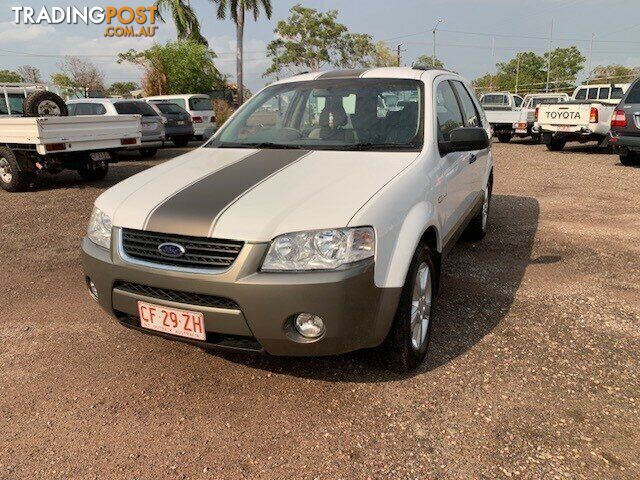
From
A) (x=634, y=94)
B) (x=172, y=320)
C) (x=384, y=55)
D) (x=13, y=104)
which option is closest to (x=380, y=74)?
(x=172, y=320)

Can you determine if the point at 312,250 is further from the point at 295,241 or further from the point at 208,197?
the point at 208,197

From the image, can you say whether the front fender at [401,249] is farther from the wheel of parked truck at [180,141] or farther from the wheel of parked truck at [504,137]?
the wheel of parked truck at [504,137]

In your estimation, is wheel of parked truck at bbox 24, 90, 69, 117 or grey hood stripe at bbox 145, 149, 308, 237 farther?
wheel of parked truck at bbox 24, 90, 69, 117

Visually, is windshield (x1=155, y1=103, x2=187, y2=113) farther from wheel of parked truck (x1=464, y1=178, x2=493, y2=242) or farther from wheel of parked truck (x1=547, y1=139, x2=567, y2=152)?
wheel of parked truck (x1=464, y1=178, x2=493, y2=242)

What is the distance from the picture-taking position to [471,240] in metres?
5.48

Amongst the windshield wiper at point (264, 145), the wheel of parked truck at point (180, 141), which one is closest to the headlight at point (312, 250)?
the windshield wiper at point (264, 145)

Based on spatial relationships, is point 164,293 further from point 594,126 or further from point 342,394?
point 594,126

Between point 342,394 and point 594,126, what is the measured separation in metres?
12.9

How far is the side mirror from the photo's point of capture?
10.4ft

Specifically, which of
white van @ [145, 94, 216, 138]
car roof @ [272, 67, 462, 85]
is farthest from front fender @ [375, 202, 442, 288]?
white van @ [145, 94, 216, 138]

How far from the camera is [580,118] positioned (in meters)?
13.1

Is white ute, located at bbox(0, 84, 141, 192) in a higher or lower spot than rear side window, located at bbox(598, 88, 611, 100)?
lower

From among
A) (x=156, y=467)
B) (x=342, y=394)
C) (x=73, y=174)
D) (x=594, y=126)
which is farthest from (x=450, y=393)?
(x=594, y=126)

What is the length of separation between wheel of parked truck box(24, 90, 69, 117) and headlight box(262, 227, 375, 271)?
9177mm
